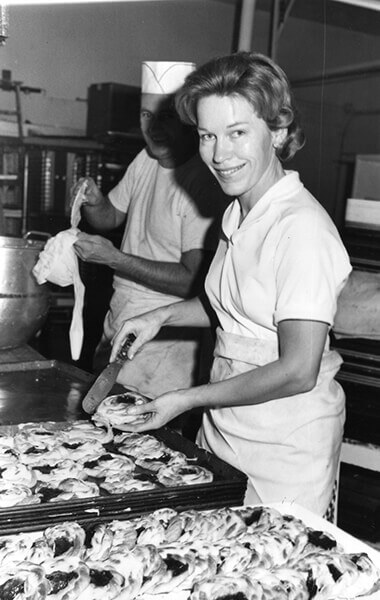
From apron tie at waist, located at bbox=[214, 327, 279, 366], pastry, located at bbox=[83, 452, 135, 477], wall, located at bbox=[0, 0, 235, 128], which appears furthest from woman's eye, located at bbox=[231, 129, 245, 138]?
wall, located at bbox=[0, 0, 235, 128]

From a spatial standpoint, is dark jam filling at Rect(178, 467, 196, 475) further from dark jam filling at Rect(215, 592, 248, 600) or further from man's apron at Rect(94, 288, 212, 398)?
man's apron at Rect(94, 288, 212, 398)

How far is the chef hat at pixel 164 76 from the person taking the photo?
10.4 ft

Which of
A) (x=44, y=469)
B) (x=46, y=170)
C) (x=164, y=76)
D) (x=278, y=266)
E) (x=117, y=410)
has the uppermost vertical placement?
(x=164, y=76)

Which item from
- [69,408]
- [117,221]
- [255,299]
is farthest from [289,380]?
[117,221]

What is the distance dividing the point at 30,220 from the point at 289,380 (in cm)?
554

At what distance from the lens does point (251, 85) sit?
6.21 ft

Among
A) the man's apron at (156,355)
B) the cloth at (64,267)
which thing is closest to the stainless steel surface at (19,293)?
the cloth at (64,267)

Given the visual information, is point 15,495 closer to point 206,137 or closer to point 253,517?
point 253,517

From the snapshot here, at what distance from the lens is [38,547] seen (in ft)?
4.52

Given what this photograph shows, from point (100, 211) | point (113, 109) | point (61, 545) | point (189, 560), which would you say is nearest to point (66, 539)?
point (61, 545)

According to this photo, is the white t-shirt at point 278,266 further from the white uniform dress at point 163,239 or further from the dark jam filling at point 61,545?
the white uniform dress at point 163,239

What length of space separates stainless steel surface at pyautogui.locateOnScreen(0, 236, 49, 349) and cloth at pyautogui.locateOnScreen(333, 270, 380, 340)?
1238 mm

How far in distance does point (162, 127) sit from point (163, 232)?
0.44 meters

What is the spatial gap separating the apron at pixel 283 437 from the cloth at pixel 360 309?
112cm
